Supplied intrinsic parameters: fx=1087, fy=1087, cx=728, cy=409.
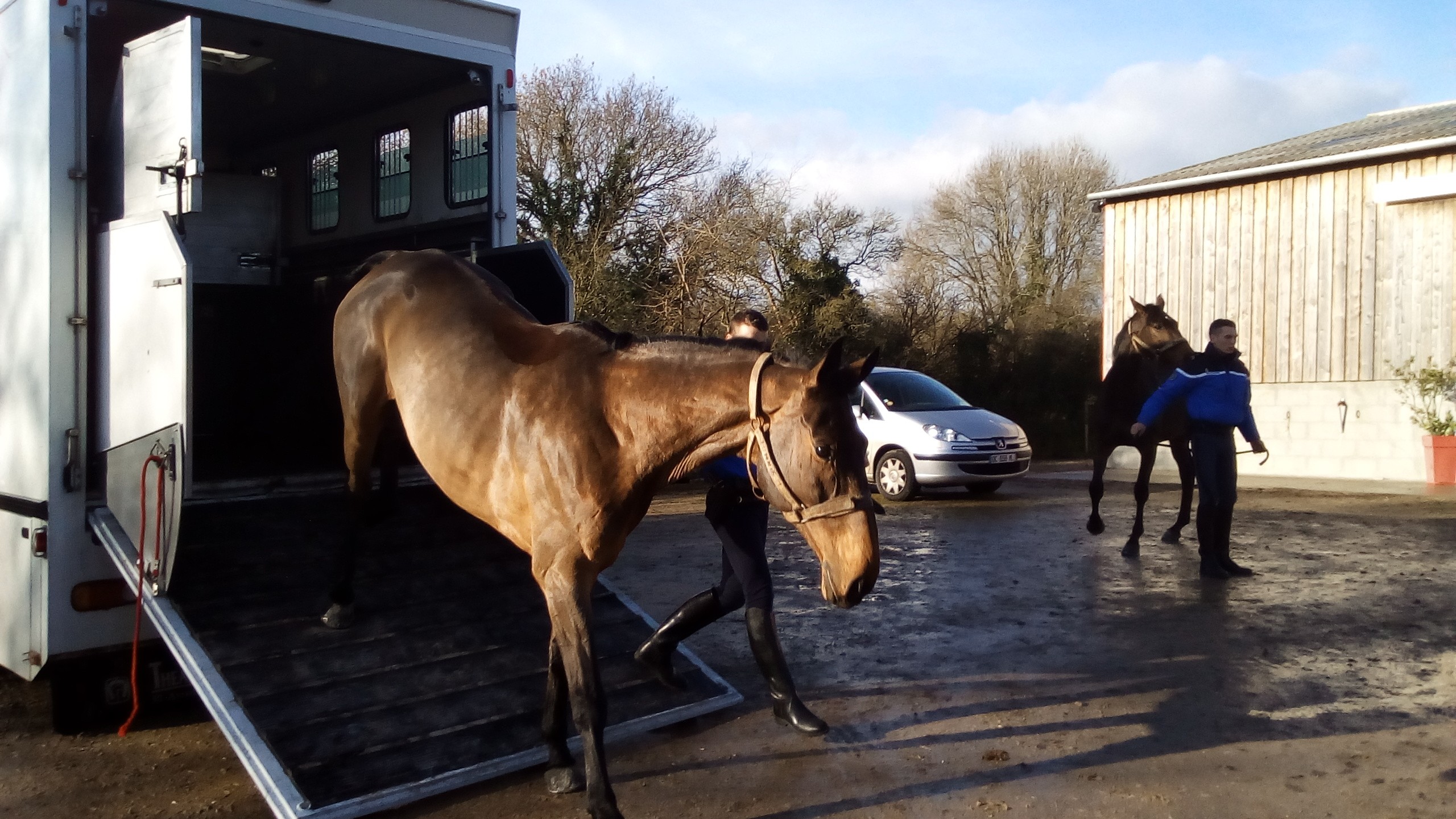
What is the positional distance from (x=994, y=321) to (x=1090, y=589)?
18675 millimetres

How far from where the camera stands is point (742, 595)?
495 cm

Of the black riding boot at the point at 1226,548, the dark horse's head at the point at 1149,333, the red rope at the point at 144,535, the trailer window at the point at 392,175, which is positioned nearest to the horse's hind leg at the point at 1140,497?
the dark horse's head at the point at 1149,333

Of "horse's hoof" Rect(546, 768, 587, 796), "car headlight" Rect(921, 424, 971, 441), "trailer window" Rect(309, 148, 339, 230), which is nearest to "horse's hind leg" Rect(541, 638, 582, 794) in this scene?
"horse's hoof" Rect(546, 768, 587, 796)

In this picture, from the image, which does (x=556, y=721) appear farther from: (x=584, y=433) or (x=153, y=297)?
(x=153, y=297)

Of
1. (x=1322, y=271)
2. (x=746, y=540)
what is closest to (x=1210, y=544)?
Result: (x=746, y=540)

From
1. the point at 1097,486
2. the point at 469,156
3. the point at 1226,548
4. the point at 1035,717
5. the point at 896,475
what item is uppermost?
the point at 469,156

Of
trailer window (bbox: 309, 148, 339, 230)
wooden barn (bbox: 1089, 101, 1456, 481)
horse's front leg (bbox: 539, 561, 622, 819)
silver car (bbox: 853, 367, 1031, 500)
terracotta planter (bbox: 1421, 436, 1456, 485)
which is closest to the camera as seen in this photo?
horse's front leg (bbox: 539, 561, 622, 819)

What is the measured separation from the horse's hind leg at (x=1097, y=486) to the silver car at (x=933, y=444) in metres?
3.49

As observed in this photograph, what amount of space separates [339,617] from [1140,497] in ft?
23.0

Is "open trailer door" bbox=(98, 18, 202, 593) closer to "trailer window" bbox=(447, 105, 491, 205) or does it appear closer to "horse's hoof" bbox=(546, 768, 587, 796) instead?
"horse's hoof" bbox=(546, 768, 587, 796)

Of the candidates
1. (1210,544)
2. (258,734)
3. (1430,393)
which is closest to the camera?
(258,734)

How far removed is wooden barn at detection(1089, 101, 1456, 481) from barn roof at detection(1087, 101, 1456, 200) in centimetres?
4

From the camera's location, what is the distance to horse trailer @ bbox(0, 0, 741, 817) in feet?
13.6

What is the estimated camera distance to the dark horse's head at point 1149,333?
9.30 metres
